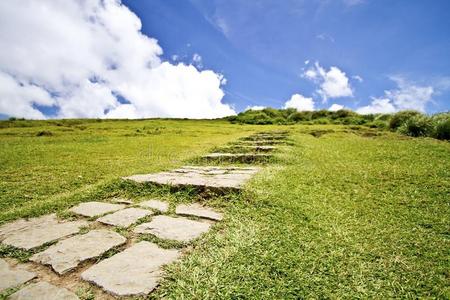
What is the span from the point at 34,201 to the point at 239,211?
377 cm

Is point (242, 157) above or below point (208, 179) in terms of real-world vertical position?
above

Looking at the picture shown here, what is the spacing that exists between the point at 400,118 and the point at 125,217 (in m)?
22.0

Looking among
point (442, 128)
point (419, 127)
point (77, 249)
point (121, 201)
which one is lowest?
point (77, 249)

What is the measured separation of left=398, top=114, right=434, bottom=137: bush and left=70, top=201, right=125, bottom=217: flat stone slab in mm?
16551

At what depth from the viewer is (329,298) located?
2.35 metres

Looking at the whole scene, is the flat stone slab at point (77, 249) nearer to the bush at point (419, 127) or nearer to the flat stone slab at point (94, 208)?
the flat stone slab at point (94, 208)

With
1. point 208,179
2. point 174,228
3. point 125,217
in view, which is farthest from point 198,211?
point 208,179

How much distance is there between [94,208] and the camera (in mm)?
4438

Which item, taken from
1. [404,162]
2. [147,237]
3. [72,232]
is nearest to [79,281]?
[147,237]

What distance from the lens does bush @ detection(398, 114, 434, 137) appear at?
15.4 metres

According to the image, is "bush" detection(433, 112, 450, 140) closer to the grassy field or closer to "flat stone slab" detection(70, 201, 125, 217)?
the grassy field

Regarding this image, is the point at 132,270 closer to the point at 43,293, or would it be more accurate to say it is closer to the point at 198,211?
the point at 43,293

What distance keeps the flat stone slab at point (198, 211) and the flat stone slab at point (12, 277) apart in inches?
72.9

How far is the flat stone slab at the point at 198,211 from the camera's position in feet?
12.7
